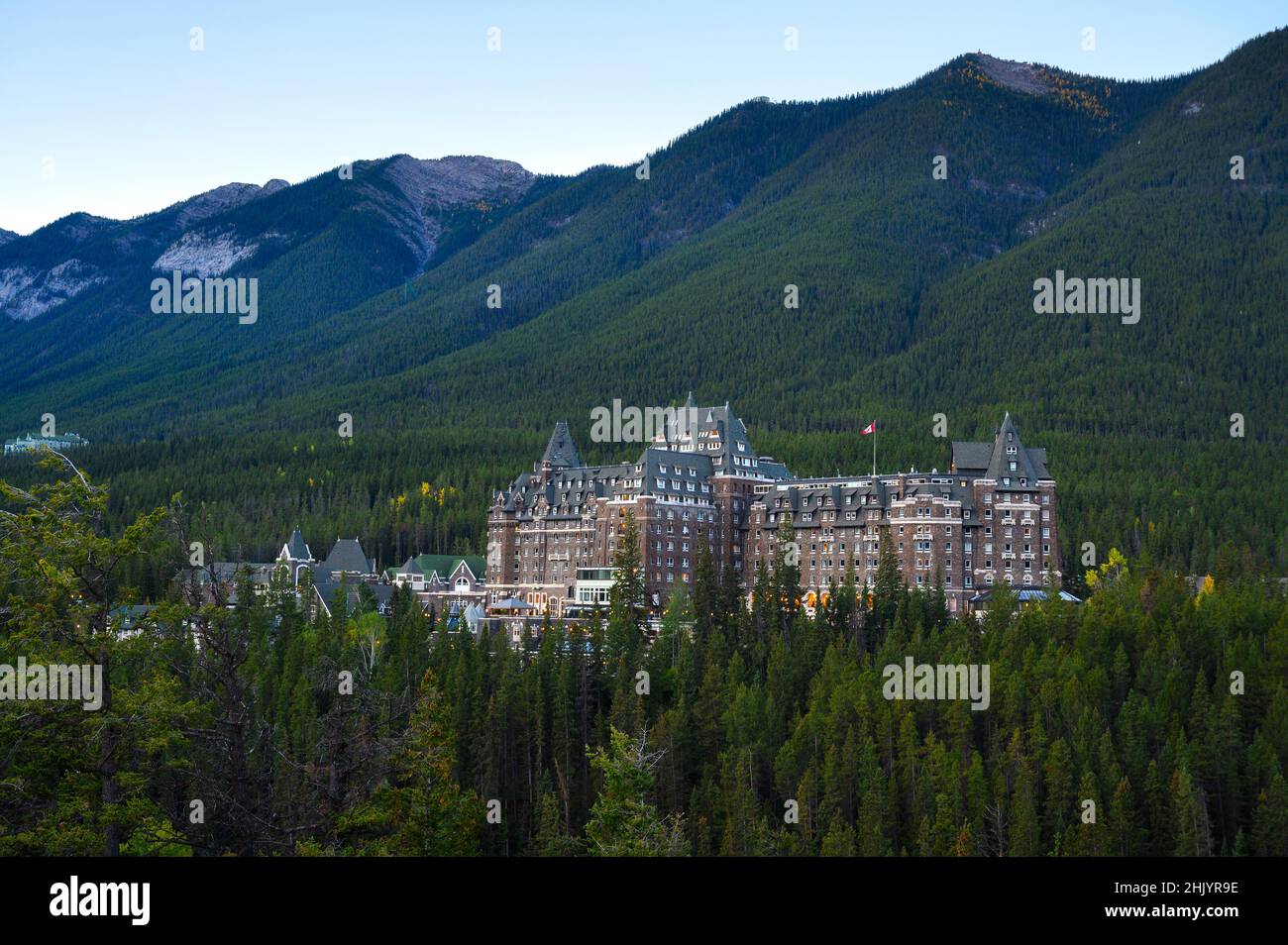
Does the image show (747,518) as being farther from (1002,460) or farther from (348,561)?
(348,561)

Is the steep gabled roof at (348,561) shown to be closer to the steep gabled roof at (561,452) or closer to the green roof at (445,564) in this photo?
the green roof at (445,564)

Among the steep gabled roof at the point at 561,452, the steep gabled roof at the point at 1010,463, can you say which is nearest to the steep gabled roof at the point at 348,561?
the steep gabled roof at the point at 561,452

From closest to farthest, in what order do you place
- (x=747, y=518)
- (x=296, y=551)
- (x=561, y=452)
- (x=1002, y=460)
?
1. (x=1002, y=460)
2. (x=747, y=518)
3. (x=561, y=452)
4. (x=296, y=551)

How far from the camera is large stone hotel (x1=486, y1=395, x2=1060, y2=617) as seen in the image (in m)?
132

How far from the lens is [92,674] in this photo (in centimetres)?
3606

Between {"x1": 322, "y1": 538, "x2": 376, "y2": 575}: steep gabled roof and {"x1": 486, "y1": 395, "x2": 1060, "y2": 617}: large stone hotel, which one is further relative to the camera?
{"x1": 322, "y1": 538, "x2": 376, "y2": 575}: steep gabled roof

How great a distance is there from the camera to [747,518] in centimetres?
14938

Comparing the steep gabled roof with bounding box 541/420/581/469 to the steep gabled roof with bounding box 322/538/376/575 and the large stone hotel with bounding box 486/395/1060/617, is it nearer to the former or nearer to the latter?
the large stone hotel with bounding box 486/395/1060/617

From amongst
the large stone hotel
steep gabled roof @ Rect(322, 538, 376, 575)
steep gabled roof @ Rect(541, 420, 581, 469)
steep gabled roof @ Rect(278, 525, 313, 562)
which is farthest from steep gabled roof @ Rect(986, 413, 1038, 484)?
steep gabled roof @ Rect(278, 525, 313, 562)

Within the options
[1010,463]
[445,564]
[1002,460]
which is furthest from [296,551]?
[1010,463]

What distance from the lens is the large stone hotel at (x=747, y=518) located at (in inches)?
5187

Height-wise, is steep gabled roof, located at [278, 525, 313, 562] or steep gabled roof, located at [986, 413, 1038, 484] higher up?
steep gabled roof, located at [986, 413, 1038, 484]
